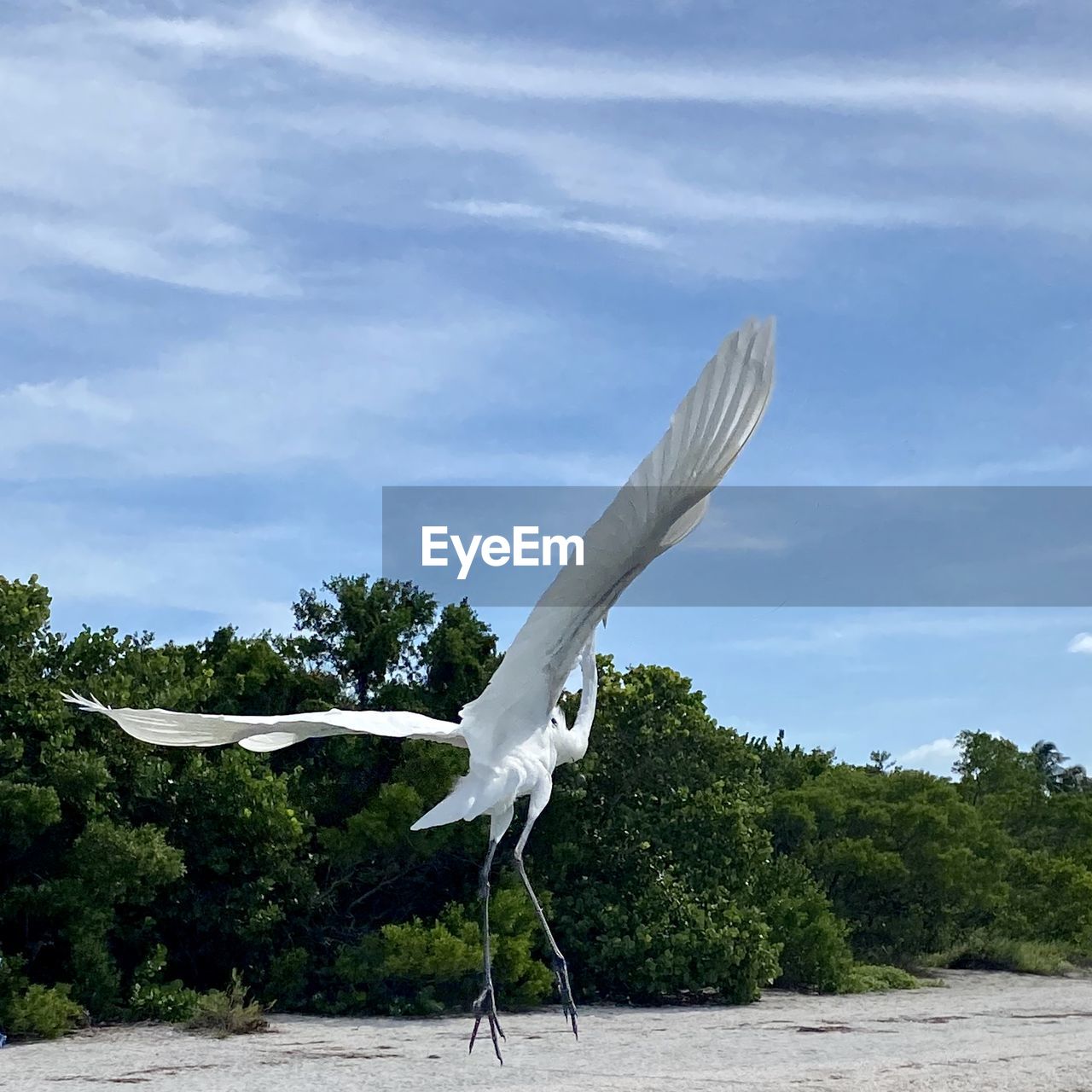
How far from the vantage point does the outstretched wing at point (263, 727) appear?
913 cm

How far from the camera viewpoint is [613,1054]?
14992 millimetres

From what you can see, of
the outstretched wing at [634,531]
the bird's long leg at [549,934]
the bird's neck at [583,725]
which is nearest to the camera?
the outstretched wing at [634,531]

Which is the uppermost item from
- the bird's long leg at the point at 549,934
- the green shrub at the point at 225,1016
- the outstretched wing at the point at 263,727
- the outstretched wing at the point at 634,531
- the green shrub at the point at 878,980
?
the outstretched wing at the point at 634,531

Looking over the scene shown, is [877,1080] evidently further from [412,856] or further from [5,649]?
[5,649]

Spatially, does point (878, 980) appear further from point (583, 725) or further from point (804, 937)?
point (583, 725)

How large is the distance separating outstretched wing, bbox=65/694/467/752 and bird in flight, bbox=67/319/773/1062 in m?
0.01

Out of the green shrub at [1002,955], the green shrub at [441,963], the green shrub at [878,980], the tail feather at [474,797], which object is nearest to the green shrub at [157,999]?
the green shrub at [441,963]

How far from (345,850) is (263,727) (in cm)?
917

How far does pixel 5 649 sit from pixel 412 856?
19.0 feet

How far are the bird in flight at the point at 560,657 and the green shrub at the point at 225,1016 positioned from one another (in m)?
7.49

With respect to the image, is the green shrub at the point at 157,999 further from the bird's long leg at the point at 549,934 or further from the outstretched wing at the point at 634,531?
the outstretched wing at the point at 634,531

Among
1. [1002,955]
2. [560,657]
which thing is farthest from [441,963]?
[1002,955]

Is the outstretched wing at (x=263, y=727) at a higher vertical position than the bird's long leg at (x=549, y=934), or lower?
higher

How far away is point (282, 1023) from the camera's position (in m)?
17.0
